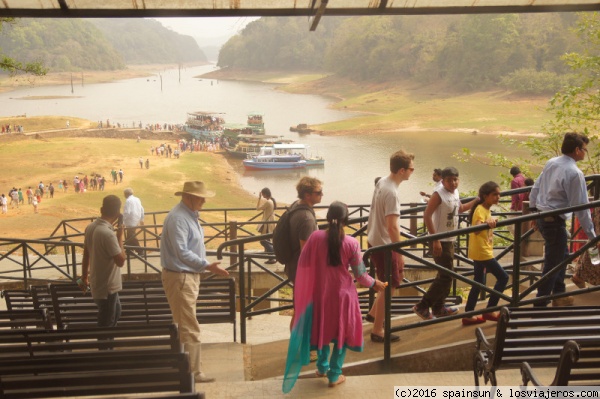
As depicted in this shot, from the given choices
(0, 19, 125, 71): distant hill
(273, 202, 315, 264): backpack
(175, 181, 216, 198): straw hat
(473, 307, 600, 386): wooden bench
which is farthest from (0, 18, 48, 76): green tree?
(0, 19, 125, 71): distant hill

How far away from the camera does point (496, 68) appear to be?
303ft

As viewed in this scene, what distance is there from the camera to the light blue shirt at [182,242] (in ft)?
17.3

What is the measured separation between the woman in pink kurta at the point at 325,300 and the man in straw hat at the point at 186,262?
0.89 metres

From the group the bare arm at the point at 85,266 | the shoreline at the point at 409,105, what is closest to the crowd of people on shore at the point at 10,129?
the shoreline at the point at 409,105

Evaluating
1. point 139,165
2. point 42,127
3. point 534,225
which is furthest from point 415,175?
point 42,127

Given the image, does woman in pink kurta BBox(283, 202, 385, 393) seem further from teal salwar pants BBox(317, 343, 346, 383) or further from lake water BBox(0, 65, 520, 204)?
lake water BBox(0, 65, 520, 204)

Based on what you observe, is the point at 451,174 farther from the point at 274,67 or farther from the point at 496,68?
the point at 274,67

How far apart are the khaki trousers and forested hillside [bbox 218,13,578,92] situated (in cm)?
7452

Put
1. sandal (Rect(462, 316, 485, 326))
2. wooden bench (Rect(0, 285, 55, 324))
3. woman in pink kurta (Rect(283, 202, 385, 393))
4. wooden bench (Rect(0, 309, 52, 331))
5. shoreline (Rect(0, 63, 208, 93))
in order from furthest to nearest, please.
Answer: shoreline (Rect(0, 63, 208, 93)) → wooden bench (Rect(0, 285, 55, 324)) → sandal (Rect(462, 316, 485, 326)) → wooden bench (Rect(0, 309, 52, 331)) → woman in pink kurta (Rect(283, 202, 385, 393))

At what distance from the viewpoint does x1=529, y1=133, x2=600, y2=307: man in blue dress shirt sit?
18.2 feet

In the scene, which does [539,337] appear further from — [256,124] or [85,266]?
[256,124]

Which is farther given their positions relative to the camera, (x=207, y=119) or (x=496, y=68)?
(x=496, y=68)

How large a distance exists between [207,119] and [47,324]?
72.3 meters

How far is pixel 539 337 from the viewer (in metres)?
4.07
